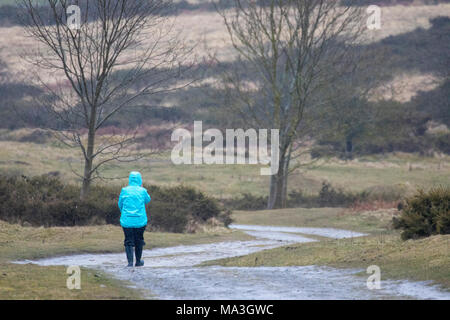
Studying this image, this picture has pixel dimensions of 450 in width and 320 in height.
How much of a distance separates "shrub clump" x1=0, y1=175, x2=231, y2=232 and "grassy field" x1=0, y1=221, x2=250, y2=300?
5.13ft

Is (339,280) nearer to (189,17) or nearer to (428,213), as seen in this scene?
(428,213)

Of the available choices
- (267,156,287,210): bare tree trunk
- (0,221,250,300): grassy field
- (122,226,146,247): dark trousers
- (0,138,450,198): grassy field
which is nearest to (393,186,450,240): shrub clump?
(122,226,146,247): dark trousers

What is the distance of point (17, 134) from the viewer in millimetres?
73125

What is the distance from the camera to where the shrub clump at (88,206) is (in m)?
23.9

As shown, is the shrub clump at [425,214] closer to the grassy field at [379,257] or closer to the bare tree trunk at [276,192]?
the grassy field at [379,257]

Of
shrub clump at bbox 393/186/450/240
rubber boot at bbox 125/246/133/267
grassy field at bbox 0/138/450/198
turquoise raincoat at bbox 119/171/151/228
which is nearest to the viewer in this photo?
turquoise raincoat at bbox 119/171/151/228

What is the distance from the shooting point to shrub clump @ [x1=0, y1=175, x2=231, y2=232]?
78.4ft

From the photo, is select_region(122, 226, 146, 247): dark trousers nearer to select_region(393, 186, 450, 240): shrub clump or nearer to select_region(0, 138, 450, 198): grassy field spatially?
select_region(393, 186, 450, 240): shrub clump

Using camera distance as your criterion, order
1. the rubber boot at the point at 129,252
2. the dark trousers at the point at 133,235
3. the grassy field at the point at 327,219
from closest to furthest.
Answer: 1. the dark trousers at the point at 133,235
2. the rubber boot at the point at 129,252
3. the grassy field at the point at 327,219

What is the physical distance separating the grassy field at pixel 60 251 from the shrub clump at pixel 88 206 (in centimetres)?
156

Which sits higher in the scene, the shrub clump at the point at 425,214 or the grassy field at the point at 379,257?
the shrub clump at the point at 425,214

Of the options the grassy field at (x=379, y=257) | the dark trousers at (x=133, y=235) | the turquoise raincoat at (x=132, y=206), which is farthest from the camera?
the dark trousers at (x=133, y=235)

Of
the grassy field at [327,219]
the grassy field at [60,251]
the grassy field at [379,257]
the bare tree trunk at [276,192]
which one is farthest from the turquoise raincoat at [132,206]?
the bare tree trunk at [276,192]
